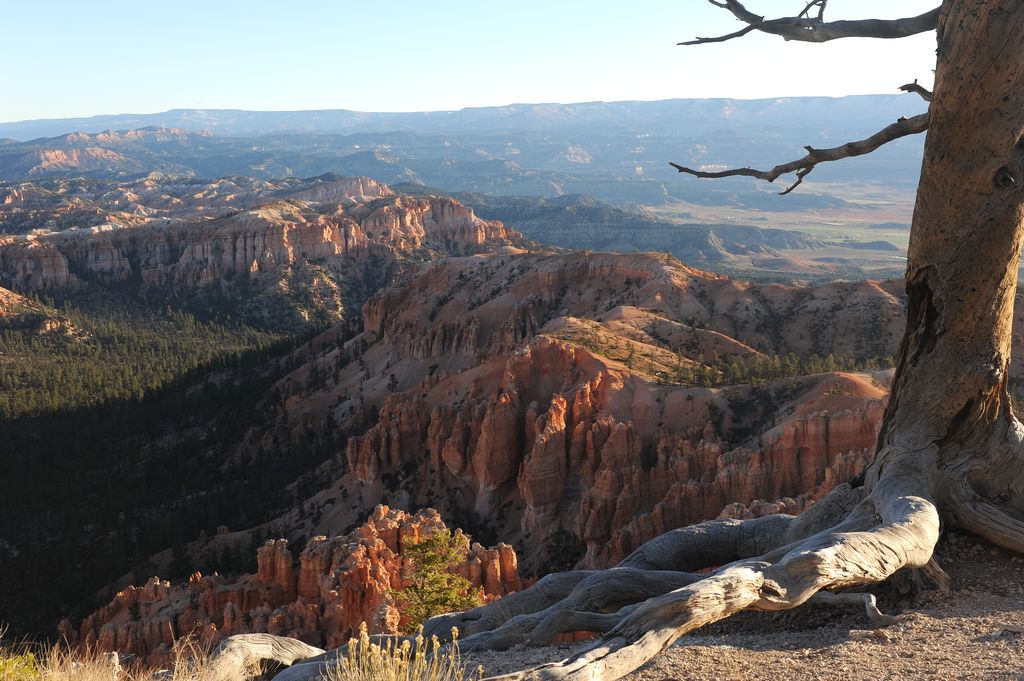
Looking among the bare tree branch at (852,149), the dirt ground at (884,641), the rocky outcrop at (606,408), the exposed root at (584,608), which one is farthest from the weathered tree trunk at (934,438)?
the rocky outcrop at (606,408)

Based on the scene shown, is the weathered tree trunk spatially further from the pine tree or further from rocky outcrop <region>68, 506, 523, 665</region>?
rocky outcrop <region>68, 506, 523, 665</region>

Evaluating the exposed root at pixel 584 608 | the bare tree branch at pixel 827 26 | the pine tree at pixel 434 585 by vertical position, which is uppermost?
the bare tree branch at pixel 827 26

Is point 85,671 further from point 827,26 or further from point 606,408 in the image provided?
point 606,408

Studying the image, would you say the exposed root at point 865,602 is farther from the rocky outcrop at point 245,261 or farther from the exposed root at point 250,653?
the rocky outcrop at point 245,261

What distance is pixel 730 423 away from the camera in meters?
37.0

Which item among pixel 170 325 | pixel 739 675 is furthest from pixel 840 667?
pixel 170 325

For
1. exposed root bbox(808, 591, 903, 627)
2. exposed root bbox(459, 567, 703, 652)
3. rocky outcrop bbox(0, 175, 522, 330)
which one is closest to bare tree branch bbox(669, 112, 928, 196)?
exposed root bbox(808, 591, 903, 627)

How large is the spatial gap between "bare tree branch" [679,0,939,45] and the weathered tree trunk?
2.28 ft

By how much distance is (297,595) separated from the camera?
29.5 m

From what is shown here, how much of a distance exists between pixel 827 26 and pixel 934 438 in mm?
4646

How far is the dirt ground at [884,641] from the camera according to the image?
716 centimetres

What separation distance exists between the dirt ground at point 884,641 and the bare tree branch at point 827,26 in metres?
5.66

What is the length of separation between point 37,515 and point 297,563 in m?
29.8

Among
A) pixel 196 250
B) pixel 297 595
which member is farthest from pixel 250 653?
pixel 196 250
